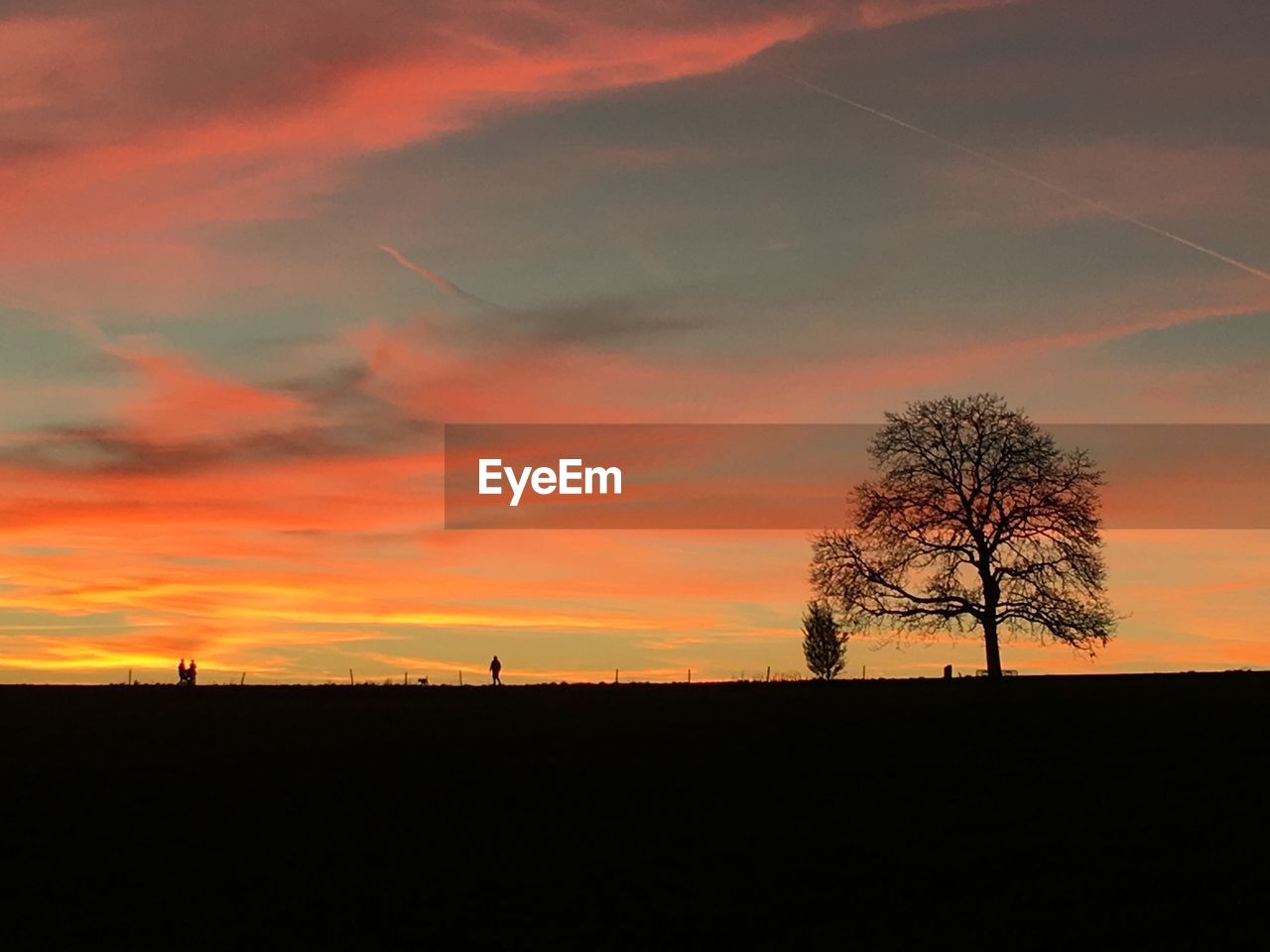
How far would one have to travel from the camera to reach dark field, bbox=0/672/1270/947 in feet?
84.6

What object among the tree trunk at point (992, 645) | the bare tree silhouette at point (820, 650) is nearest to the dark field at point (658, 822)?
the tree trunk at point (992, 645)

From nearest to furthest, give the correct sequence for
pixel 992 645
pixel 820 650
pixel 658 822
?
pixel 658 822, pixel 992 645, pixel 820 650

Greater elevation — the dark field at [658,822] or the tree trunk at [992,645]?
the tree trunk at [992,645]

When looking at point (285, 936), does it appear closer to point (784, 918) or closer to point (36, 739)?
point (784, 918)

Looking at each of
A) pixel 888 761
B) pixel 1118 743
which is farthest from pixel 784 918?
pixel 1118 743

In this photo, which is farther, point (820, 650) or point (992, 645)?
point (820, 650)

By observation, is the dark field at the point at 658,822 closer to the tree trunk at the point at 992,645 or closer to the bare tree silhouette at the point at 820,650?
the tree trunk at the point at 992,645

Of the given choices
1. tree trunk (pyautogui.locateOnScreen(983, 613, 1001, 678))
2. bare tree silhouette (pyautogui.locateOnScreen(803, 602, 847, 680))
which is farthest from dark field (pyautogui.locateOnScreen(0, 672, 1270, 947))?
bare tree silhouette (pyautogui.locateOnScreen(803, 602, 847, 680))

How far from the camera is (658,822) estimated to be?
33000 mm

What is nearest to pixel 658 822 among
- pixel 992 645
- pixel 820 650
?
pixel 992 645

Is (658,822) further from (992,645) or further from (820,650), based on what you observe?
(820,650)

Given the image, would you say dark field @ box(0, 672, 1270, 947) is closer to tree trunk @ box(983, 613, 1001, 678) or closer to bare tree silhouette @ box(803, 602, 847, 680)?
tree trunk @ box(983, 613, 1001, 678)

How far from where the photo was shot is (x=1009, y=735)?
4262 cm

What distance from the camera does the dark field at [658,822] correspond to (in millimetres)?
25797
